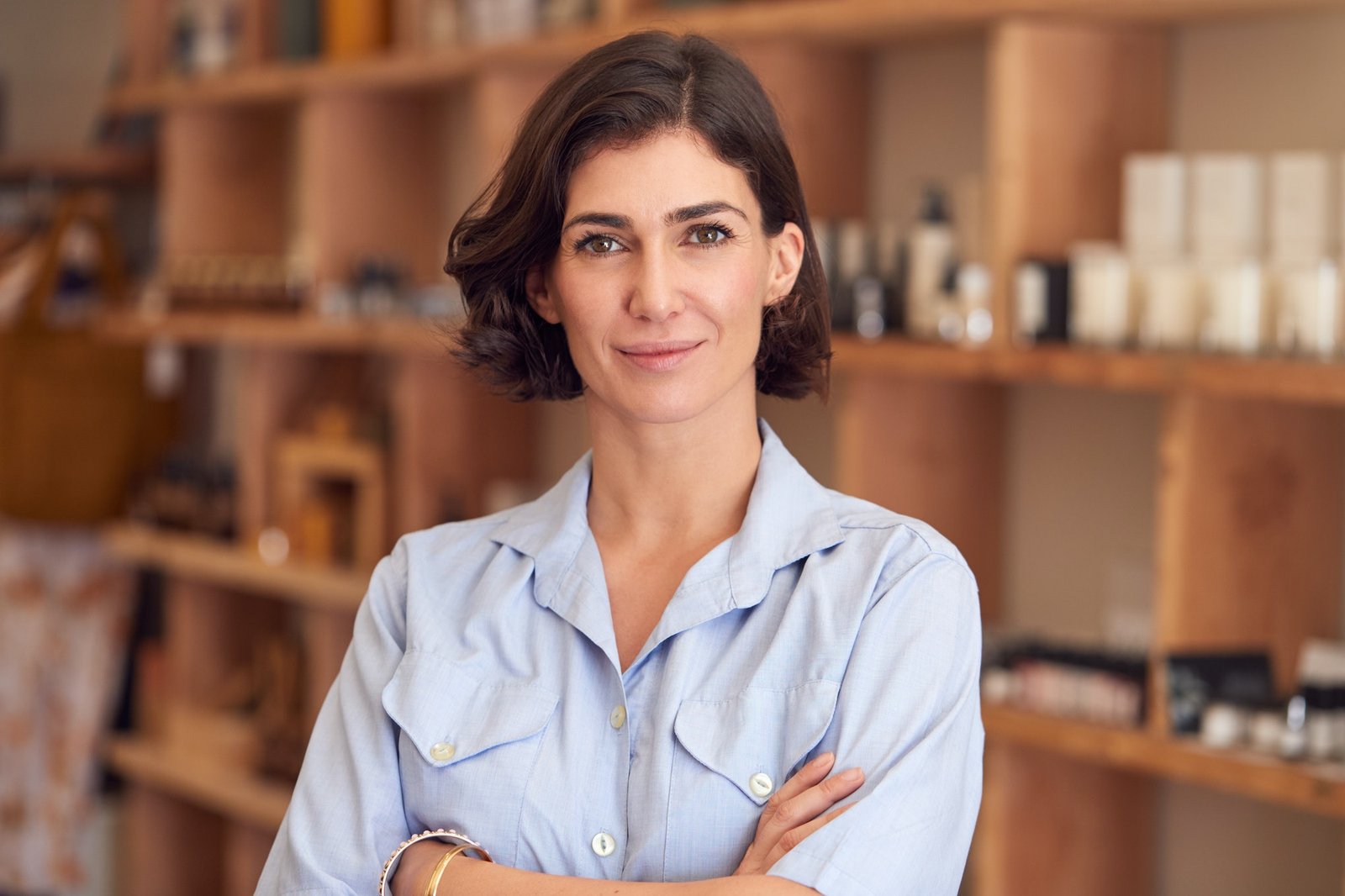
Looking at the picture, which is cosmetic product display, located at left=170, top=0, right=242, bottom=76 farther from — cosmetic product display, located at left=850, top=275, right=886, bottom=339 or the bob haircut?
the bob haircut

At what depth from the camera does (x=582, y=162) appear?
1.48 meters

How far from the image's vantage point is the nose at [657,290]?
1442 mm

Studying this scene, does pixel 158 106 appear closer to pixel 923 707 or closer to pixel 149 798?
pixel 149 798

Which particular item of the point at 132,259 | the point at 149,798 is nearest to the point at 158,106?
the point at 132,259

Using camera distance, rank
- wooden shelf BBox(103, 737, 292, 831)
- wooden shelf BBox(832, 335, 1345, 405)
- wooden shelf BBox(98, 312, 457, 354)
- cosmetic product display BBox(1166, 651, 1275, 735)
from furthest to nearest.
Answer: wooden shelf BBox(103, 737, 292, 831)
wooden shelf BBox(98, 312, 457, 354)
cosmetic product display BBox(1166, 651, 1275, 735)
wooden shelf BBox(832, 335, 1345, 405)

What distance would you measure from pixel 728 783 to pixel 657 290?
441mm

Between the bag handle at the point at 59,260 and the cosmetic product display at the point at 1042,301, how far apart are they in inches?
110

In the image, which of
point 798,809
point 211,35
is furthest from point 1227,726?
point 211,35

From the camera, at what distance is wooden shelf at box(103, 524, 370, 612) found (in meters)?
3.48

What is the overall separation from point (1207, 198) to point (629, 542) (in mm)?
1062

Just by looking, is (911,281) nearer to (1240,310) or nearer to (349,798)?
(1240,310)

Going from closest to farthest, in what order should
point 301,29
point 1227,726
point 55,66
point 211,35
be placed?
point 1227,726 → point 301,29 → point 211,35 → point 55,66

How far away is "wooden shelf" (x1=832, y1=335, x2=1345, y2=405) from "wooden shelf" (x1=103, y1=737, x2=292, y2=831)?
186 centimetres

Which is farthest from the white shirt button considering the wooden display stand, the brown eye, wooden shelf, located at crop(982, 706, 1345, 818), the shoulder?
the wooden display stand
